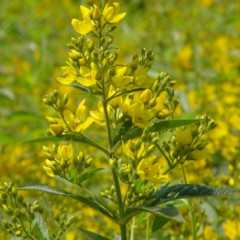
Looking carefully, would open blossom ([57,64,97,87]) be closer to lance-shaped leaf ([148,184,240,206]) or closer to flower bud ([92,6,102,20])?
flower bud ([92,6,102,20])

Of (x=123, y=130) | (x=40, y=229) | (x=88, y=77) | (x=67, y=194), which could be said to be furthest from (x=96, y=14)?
(x=40, y=229)

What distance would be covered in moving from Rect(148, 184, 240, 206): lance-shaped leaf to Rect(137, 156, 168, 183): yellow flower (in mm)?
27

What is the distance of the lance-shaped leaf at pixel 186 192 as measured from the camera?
3.26 feet

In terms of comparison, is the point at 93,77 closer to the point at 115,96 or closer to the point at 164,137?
the point at 115,96

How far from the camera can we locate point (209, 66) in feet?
12.4

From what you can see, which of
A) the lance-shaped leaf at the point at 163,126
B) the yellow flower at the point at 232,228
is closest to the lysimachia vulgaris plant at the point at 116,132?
the lance-shaped leaf at the point at 163,126

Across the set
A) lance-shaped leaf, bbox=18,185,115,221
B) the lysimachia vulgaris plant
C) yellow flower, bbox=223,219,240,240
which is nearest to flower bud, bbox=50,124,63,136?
the lysimachia vulgaris plant

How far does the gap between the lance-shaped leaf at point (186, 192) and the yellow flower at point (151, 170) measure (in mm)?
27

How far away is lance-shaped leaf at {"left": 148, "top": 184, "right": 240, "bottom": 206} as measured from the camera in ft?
3.26

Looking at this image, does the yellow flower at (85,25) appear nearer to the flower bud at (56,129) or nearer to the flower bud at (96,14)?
the flower bud at (96,14)

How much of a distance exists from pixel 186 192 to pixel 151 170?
8 cm

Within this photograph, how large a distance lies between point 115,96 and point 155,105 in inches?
3.4

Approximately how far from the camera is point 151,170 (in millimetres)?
1047

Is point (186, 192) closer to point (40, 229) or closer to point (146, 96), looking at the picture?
point (146, 96)
